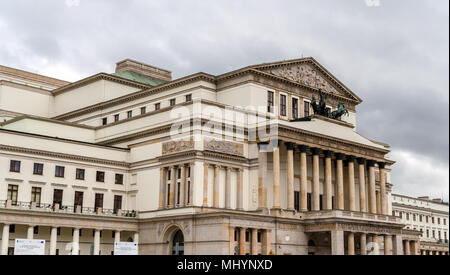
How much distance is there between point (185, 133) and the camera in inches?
2613

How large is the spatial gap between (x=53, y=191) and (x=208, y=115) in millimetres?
18548

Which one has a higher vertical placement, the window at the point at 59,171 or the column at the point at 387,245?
the window at the point at 59,171

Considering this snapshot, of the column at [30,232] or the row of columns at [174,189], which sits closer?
the column at [30,232]

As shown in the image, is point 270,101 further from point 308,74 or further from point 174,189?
point 174,189

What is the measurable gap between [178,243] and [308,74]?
98.0ft

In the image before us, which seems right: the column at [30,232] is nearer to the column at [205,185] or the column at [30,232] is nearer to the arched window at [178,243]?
the arched window at [178,243]

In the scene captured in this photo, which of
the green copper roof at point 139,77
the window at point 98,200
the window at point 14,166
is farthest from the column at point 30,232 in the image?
the green copper roof at point 139,77

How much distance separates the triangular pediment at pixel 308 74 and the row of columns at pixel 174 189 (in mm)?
16399

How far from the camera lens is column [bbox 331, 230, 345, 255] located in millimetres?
64438

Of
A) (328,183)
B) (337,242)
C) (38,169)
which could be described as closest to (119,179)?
(38,169)

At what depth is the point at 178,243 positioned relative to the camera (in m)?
64.8

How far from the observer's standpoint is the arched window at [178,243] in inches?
2525
